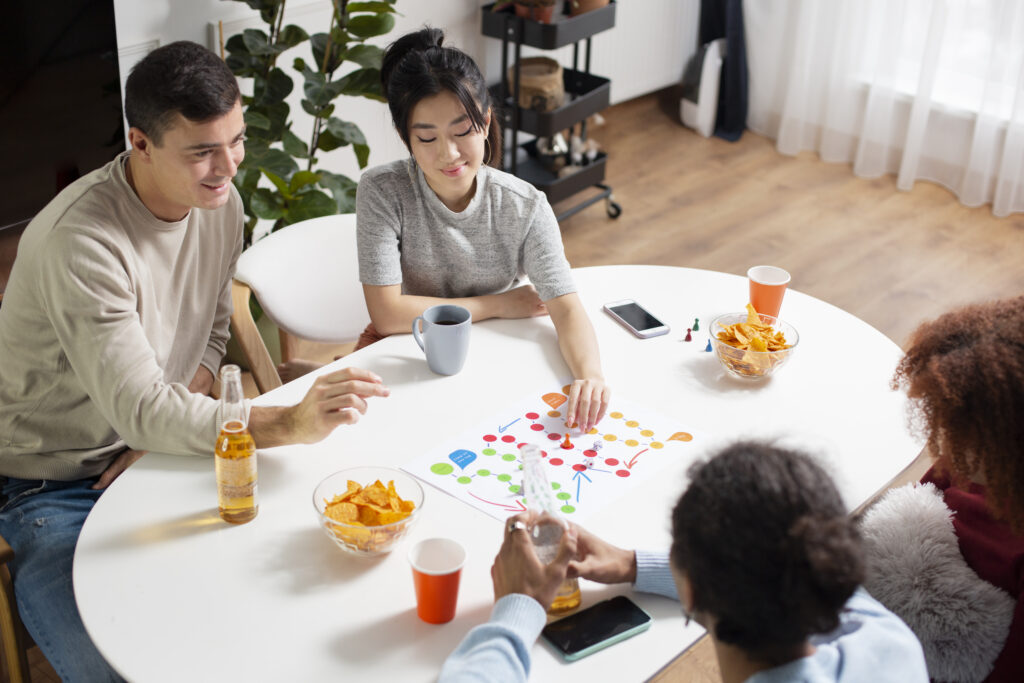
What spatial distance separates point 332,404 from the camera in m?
1.49

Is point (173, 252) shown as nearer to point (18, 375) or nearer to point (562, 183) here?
point (18, 375)

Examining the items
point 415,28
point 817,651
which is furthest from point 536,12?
point 817,651

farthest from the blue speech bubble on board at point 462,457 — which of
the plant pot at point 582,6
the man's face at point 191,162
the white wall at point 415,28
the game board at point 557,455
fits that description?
the plant pot at point 582,6

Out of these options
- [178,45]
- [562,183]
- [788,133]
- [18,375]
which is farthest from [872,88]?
[18,375]

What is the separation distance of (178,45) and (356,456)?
75 cm

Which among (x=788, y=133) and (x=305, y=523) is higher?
(x=305, y=523)

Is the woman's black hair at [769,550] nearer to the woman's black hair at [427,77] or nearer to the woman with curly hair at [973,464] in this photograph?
the woman with curly hair at [973,464]

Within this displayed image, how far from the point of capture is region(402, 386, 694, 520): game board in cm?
147

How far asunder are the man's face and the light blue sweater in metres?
0.91

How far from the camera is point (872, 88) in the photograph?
4.51 meters

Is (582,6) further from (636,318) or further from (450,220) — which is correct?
(636,318)

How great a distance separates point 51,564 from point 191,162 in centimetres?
67

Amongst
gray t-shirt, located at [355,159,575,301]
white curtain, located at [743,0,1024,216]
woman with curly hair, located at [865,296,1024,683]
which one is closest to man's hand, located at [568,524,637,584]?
woman with curly hair, located at [865,296,1024,683]

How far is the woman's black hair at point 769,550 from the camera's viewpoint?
97cm
